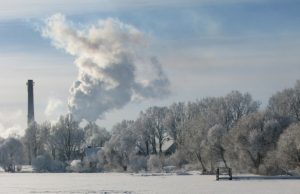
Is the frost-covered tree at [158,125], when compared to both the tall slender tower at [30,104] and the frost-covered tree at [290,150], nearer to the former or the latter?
the tall slender tower at [30,104]

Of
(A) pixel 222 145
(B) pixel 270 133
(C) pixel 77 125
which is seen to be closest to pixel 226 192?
(B) pixel 270 133

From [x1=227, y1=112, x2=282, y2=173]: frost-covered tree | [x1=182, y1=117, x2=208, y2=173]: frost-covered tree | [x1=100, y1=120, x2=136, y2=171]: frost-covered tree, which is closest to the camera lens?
[x1=227, y1=112, x2=282, y2=173]: frost-covered tree

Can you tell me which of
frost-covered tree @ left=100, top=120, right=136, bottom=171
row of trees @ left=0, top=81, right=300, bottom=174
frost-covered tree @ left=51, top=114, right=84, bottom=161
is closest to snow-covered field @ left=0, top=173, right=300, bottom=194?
row of trees @ left=0, top=81, right=300, bottom=174

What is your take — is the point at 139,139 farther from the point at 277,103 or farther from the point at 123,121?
the point at 277,103

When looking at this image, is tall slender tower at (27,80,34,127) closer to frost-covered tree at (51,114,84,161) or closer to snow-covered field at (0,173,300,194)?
frost-covered tree at (51,114,84,161)

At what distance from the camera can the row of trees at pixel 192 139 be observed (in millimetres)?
75938

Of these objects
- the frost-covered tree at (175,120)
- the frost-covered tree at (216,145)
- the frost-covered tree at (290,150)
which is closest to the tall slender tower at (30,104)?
the frost-covered tree at (175,120)

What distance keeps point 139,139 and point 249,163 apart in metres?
39.4

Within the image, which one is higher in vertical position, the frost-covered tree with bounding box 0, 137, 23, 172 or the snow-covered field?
the frost-covered tree with bounding box 0, 137, 23, 172

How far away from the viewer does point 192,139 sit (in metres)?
91.4

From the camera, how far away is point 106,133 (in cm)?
14725

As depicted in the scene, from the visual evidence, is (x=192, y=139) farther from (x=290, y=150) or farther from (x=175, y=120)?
(x=290, y=150)

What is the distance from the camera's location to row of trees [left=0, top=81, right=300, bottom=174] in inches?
2990

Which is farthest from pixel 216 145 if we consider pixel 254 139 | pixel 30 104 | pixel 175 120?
pixel 30 104
